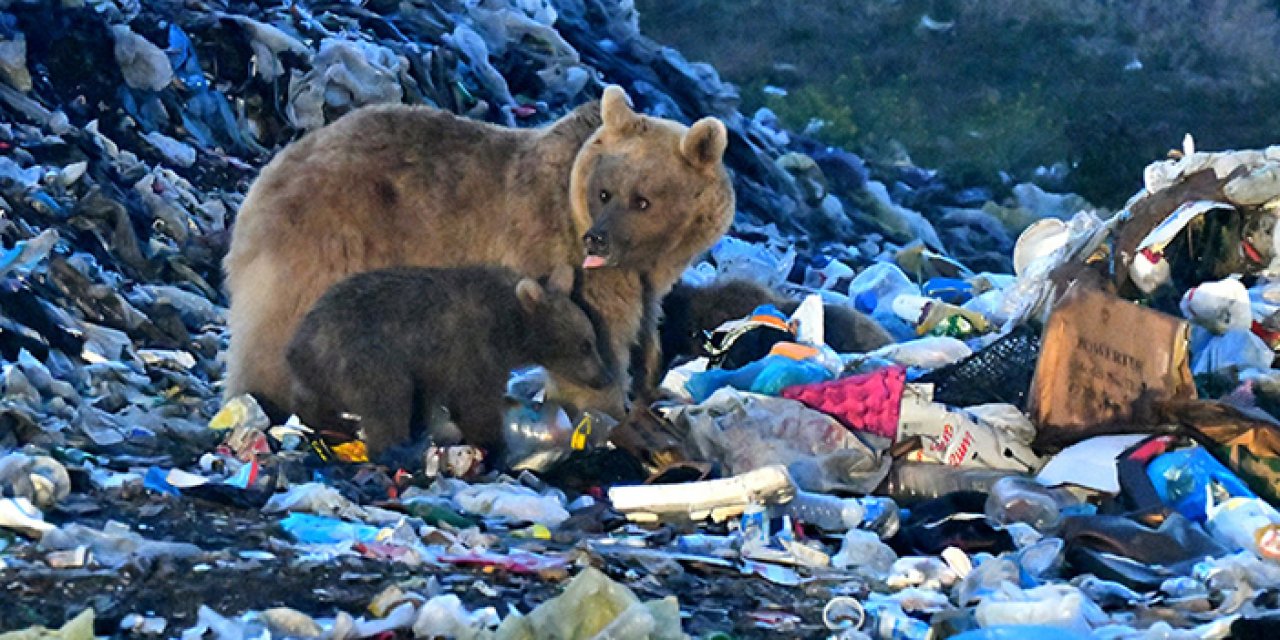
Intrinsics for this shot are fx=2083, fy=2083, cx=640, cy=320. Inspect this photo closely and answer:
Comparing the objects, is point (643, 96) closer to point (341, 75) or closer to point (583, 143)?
point (341, 75)

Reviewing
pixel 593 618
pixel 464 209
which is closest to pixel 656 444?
pixel 464 209

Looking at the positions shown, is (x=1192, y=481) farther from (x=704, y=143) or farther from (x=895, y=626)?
(x=704, y=143)

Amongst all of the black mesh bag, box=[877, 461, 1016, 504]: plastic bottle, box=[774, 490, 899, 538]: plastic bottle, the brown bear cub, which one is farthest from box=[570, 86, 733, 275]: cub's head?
box=[774, 490, 899, 538]: plastic bottle

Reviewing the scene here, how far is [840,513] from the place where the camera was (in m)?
6.03

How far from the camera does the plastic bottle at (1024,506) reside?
603 centimetres

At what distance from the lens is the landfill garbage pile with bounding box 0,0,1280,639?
4875 mm

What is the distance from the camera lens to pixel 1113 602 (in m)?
5.11

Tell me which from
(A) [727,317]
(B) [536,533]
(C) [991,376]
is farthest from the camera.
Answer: (A) [727,317]

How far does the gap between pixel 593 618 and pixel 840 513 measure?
72.3 inches

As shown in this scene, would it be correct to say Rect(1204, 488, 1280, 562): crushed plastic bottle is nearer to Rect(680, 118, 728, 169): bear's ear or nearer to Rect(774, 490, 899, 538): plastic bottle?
Rect(774, 490, 899, 538): plastic bottle

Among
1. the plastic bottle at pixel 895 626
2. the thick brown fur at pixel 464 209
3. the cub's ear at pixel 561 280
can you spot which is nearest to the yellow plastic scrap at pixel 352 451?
the thick brown fur at pixel 464 209

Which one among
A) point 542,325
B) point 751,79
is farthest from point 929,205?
point 542,325

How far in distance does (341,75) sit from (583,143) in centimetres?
380

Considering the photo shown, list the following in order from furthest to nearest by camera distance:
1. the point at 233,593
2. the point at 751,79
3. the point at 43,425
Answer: the point at 751,79
the point at 43,425
the point at 233,593
